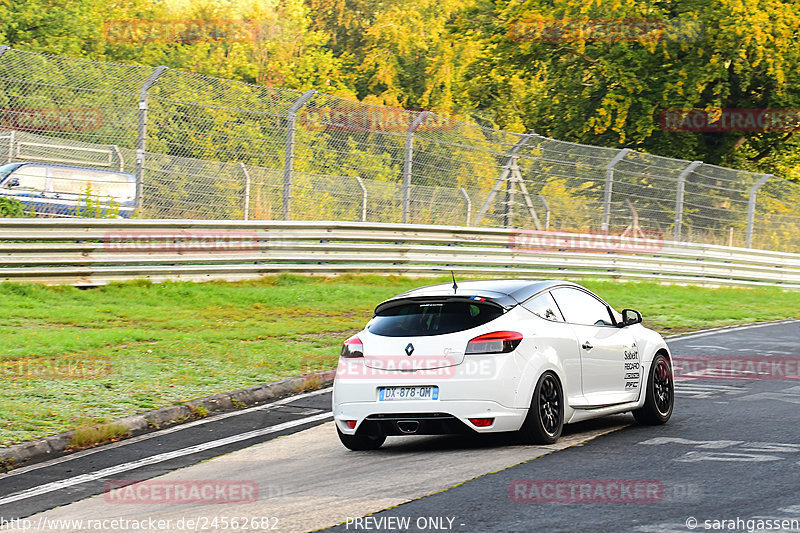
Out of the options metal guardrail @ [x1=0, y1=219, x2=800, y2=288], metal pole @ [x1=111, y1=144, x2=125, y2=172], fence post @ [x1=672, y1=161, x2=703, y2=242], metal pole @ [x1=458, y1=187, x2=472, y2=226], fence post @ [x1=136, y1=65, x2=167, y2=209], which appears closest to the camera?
metal guardrail @ [x1=0, y1=219, x2=800, y2=288]

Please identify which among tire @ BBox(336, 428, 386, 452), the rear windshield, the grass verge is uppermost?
the rear windshield

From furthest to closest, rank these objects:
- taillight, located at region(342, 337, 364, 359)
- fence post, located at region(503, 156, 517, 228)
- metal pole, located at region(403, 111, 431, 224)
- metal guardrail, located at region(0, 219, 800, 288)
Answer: fence post, located at region(503, 156, 517, 228) → metal pole, located at region(403, 111, 431, 224) → metal guardrail, located at region(0, 219, 800, 288) → taillight, located at region(342, 337, 364, 359)

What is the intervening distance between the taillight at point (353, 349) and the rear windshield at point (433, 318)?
0.16 metres

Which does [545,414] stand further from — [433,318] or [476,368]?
[433,318]

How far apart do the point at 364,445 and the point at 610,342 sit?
7.84ft

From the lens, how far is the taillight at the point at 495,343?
8.10 metres

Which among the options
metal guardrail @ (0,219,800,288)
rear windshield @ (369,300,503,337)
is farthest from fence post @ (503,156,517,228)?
rear windshield @ (369,300,503,337)

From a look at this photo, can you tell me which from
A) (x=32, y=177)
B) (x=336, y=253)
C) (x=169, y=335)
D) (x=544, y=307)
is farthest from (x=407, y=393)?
(x=336, y=253)

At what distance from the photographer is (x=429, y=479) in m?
7.22

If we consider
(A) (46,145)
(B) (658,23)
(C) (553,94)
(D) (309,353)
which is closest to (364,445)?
(D) (309,353)

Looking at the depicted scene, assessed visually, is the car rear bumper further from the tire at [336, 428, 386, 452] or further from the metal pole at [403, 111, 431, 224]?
the metal pole at [403, 111, 431, 224]

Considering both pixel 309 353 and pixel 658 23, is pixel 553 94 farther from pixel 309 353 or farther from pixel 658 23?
pixel 309 353

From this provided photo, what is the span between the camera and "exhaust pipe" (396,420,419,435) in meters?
8.07

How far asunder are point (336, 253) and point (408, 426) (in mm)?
12176
